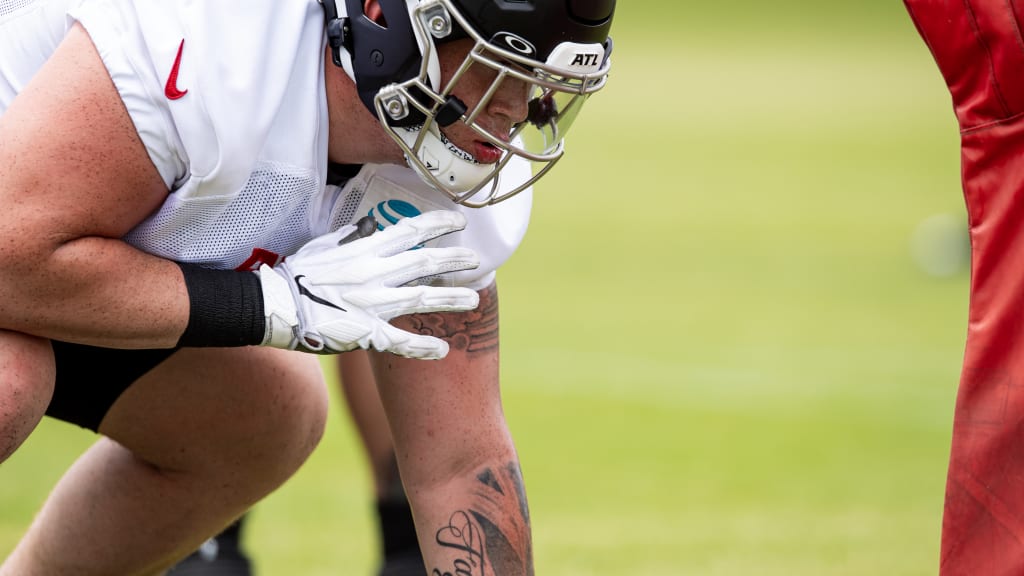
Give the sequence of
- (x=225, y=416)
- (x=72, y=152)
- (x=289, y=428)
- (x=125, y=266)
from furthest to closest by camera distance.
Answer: (x=289, y=428), (x=225, y=416), (x=125, y=266), (x=72, y=152)

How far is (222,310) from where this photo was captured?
7.70ft

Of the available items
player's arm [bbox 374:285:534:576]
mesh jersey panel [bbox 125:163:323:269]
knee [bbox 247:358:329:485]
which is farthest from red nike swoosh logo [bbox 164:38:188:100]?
knee [bbox 247:358:329:485]

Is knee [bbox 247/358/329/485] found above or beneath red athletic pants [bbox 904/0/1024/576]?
beneath

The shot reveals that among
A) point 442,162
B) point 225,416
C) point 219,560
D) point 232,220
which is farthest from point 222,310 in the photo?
point 219,560

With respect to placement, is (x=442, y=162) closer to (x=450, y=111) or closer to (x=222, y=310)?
(x=450, y=111)

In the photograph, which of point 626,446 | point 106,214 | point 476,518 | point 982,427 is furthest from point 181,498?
point 626,446

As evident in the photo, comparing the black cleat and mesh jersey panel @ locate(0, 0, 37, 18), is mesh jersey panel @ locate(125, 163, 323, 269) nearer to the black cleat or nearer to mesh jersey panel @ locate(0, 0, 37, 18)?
mesh jersey panel @ locate(0, 0, 37, 18)

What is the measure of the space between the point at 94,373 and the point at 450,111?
37.5 inches

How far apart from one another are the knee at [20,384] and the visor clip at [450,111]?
835mm

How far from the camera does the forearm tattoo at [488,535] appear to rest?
2570mm

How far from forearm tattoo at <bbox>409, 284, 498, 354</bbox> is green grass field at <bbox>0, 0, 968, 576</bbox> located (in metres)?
1.41

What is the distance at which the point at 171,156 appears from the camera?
2252 mm

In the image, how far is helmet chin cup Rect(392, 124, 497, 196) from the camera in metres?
2.40

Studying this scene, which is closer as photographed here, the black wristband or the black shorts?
the black wristband
